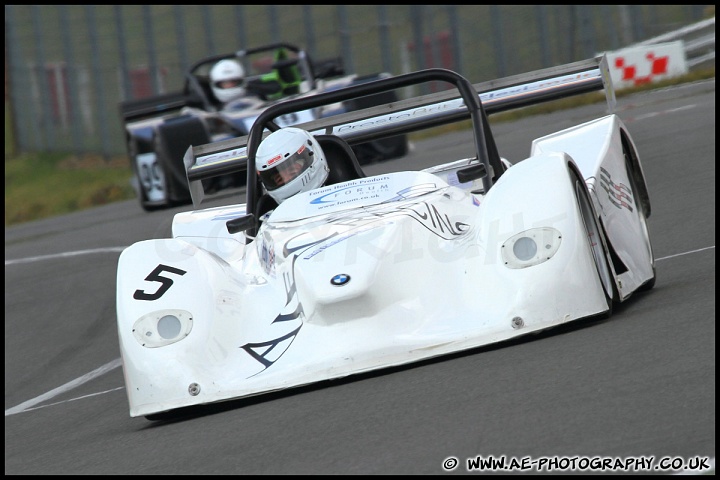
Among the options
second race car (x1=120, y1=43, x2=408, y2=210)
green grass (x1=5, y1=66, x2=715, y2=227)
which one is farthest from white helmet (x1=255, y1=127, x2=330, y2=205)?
green grass (x1=5, y1=66, x2=715, y2=227)

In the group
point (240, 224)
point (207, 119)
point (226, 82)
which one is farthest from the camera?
point (226, 82)

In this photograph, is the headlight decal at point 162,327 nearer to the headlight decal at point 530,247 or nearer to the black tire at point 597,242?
the headlight decal at point 530,247

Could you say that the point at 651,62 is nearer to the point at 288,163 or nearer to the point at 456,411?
the point at 288,163

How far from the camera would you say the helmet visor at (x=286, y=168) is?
6.65 m

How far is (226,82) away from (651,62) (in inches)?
260

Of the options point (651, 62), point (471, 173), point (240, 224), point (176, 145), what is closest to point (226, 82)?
point (176, 145)

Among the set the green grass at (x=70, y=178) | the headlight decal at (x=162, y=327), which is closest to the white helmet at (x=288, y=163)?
the headlight decal at (x=162, y=327)

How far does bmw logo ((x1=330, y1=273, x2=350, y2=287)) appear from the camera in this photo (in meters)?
5.37

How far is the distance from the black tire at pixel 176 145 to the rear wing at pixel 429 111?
286 inches

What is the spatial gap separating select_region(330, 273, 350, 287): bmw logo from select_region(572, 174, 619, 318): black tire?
1062 mm

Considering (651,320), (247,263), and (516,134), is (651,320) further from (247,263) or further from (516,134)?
(516,134)

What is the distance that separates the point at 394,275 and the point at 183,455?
1.44m

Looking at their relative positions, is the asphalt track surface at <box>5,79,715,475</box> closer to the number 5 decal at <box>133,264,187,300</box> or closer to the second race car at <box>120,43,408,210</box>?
the number 5 decal at <box>133,264,187,300</box>

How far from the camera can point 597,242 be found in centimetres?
570
